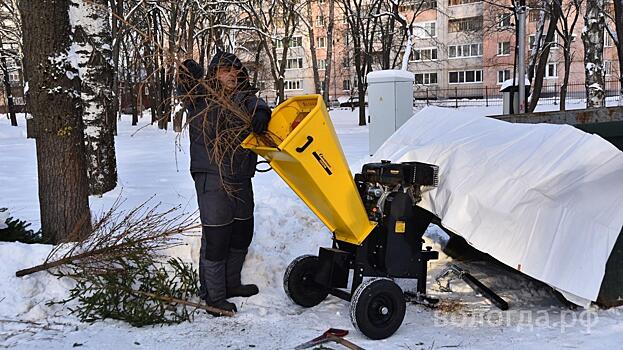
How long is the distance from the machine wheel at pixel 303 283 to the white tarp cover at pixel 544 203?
1022mm

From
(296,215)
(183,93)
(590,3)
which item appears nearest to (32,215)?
(296,215)

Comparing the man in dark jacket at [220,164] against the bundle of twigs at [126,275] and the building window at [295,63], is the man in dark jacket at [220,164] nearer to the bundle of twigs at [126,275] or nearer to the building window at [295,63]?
the bundle of twigs at [126,275]

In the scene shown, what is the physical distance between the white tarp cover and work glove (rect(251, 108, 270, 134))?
137 centimetres

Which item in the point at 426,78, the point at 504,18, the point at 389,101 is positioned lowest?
the point at 389,101

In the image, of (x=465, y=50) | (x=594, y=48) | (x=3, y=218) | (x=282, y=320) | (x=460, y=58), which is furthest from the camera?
(x=460, y=58)

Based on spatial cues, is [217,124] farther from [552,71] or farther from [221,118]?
[552,71]

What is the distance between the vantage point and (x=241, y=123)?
177 inches

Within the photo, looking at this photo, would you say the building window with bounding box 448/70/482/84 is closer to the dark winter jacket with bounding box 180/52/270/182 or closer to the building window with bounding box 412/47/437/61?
the building window with bounding box 412/47/437/61

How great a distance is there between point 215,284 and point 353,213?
1.24 meters

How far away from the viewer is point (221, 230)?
15.5ft

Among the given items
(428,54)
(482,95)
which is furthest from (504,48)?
(428,54)

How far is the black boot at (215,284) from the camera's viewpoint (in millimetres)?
4812

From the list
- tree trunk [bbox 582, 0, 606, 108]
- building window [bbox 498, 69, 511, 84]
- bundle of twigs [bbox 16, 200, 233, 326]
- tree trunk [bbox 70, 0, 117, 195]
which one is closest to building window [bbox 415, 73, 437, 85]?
building window [bbox 498, 69, 511, 84]

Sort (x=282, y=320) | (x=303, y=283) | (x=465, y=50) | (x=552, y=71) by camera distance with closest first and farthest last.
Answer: (x=282, y=320)
(x=303, y=283)
(x=552, y=71)
(x=465, y=50)
